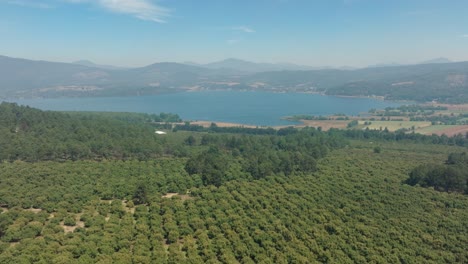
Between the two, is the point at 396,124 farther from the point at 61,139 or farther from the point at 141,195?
the point at 141,195

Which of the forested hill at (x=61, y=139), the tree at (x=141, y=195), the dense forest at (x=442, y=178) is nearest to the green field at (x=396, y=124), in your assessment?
the dense forest at (x=442, y=178)

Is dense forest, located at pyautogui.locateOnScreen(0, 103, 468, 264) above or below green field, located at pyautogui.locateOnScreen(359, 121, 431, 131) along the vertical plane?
below

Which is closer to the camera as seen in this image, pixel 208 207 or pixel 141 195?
pixel 208 207

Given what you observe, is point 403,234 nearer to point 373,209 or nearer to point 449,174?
point 373,209

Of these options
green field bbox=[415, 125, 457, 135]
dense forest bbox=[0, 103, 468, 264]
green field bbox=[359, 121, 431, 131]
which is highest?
green field bbox=[359, 121, 431, 131]

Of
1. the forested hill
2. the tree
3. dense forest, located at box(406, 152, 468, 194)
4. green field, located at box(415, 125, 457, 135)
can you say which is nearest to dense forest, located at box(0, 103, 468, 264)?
the tree

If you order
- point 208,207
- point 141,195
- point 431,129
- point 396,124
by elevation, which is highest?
point 396,124

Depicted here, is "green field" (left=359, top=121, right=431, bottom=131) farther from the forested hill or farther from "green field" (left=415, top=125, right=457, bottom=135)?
the forested hill

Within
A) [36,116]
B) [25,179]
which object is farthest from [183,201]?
[36,116]

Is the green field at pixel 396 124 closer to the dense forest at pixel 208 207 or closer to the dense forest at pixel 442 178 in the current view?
the dense forest at pixel 208 207

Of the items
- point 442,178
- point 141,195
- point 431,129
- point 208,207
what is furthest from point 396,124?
point 141,195
